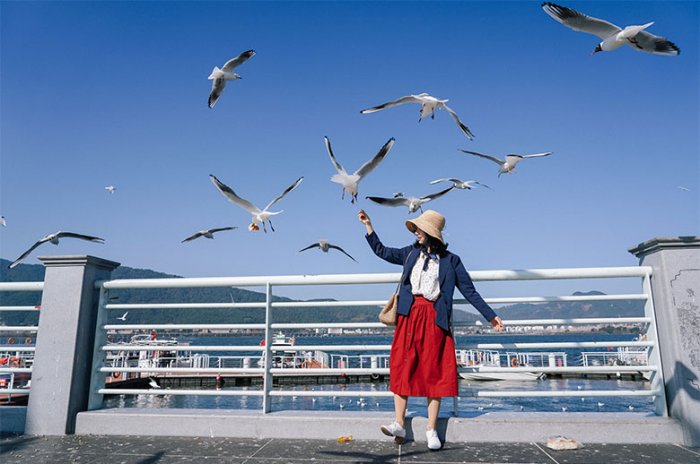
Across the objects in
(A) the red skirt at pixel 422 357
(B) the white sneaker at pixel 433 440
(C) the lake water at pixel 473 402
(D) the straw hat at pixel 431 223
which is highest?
(D) the straw hat at pixel 431 223

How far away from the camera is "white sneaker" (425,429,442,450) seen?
10.5 ft

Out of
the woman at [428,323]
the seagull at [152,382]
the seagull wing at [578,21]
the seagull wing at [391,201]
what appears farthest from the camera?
the seagull at [152,382]

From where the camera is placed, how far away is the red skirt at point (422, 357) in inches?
132

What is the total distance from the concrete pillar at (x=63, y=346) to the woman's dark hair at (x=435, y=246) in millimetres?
2917

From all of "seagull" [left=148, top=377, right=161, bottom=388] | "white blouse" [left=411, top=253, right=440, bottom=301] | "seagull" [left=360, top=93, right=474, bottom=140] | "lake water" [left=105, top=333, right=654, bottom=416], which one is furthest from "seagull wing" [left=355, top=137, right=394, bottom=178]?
"seagull" [left=148, top=377, right=161, bottom=388]

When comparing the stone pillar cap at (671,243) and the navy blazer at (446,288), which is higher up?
the stone pillar cap at (671,243)

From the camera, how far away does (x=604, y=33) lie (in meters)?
4.75

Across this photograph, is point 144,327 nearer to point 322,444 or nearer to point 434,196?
point 322,444

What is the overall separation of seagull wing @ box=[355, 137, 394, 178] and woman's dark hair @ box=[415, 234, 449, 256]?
1.71m

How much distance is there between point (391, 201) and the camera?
517 centimetres

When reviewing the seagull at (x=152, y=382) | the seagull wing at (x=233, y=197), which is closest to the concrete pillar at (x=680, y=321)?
the seagull wing at (x=233, y=197)

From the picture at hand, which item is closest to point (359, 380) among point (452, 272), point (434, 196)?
point (434, 196)

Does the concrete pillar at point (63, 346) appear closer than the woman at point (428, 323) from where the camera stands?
No

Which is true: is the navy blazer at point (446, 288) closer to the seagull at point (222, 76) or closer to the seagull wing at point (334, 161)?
the seagull wing at point (334, 161)
